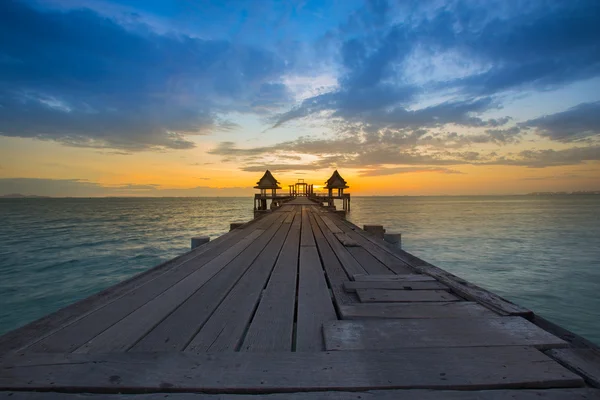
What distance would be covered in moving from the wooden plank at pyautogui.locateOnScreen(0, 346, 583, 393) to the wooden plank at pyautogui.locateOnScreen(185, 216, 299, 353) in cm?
16

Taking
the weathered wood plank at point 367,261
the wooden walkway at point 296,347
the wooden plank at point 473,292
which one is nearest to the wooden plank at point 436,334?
the wooden walkway at point 296,347

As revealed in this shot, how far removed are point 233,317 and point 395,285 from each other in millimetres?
1669

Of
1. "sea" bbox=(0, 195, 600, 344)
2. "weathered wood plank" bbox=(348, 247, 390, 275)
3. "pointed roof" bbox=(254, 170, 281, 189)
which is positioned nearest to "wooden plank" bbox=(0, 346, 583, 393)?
"weathered wood plank" bbox=(348, 247, 390, 275)

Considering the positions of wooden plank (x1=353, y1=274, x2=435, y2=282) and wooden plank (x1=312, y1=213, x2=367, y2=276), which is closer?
wooden plank (x1=353, y1=274, x2=435, y2=282)

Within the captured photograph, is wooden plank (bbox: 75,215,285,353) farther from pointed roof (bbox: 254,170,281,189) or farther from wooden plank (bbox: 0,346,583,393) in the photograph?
pointed roof (bbox: 254,170,281,189)

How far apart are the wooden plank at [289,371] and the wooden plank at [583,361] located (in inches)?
2.2

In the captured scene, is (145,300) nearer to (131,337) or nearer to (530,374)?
(131,337)

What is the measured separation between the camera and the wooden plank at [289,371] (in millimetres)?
1420

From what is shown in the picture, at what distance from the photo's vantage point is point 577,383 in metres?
1.42

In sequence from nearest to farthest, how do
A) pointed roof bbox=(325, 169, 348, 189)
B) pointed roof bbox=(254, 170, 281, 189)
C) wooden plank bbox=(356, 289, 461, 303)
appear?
wooden plank bbox=(356, 289, 461, 303) < pointed roof bbox=(254, 170, 281, 189) < pointed roof bbox=(325, 169, 348, 189)

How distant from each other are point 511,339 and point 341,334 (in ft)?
3.41

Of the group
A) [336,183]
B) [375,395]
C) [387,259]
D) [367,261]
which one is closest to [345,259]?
[367,261]

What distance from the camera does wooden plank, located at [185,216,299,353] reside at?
6.04 ft

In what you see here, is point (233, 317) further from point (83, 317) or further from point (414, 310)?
point (414, 310)
